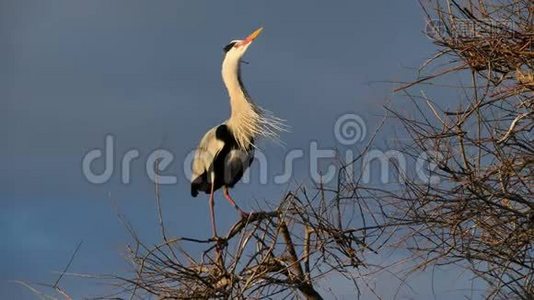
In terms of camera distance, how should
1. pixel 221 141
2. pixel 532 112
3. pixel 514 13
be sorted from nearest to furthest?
pixel 532 112
pixel 514 13
pixel 221 141

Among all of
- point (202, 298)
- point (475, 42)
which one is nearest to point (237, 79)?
point (475, 42)

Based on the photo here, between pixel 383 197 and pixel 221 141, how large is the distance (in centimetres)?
342

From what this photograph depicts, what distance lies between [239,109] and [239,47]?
0.72 m

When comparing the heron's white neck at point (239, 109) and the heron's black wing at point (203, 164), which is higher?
the heron's white neck at point (239, 109)

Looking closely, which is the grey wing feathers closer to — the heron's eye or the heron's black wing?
the heron's black wing

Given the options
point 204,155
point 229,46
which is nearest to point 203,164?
point 204,155

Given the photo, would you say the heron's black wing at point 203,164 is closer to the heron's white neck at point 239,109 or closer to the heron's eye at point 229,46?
the heron's white neck at point 239,109

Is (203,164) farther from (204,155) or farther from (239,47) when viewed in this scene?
(239,47)

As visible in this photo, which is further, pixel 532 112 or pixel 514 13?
pixel 514 13

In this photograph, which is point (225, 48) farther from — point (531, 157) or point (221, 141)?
point (531, 157)

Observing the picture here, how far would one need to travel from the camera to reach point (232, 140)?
10.1m

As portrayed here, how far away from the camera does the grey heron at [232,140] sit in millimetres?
9805

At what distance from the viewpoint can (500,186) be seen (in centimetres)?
714

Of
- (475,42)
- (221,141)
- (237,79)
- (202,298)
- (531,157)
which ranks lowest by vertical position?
(202,298)
